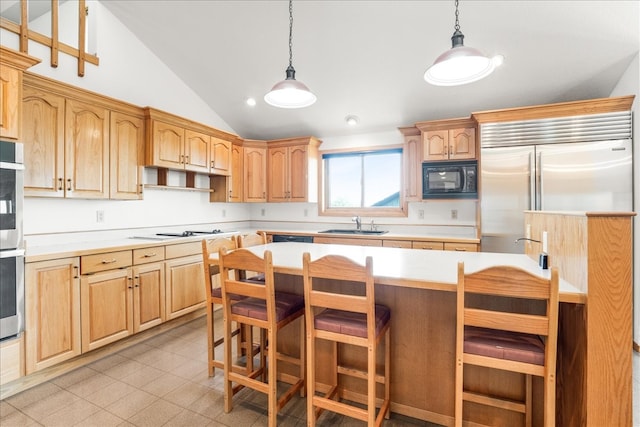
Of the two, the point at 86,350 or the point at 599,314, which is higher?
the point at 599,314

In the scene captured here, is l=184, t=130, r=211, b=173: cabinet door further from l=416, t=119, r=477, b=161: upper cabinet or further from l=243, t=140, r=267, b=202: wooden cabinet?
l=416, t=119, r=477, b=161: upper cabinet

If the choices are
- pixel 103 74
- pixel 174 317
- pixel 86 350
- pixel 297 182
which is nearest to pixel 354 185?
pixel 297 182

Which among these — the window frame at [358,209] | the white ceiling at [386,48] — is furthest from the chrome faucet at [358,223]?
the white ceiling at [386,48]

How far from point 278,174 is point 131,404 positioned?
3.45m

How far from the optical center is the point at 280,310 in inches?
75.1

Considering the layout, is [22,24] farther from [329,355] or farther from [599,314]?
[599,314]

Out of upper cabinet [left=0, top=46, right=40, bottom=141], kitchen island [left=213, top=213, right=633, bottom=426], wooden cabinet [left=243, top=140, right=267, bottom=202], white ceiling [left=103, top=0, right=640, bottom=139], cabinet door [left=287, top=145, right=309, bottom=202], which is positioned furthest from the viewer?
wooden cabinet [left=243, top=140, right=267, bottom=202]

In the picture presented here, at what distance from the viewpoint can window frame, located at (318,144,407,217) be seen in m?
4.53

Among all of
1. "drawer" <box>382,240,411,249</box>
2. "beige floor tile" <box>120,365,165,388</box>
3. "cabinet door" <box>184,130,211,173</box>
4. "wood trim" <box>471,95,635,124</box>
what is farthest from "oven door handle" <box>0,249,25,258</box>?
"wood trim" <box>471,95,635,124</box>

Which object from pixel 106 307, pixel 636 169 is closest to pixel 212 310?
pixel 106 307

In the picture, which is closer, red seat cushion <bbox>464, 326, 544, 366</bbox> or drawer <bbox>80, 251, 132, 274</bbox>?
red seat cushion <bbox>464, 326, 544, 366</bbox>

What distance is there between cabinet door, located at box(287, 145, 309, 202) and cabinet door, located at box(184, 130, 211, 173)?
4.06ft

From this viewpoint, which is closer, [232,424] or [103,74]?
[232,424]

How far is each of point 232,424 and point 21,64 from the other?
2.79 m
